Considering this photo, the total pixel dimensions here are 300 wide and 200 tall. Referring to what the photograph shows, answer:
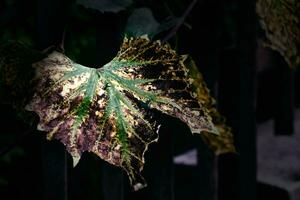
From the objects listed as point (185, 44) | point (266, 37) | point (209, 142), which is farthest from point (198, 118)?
point (185, 44)

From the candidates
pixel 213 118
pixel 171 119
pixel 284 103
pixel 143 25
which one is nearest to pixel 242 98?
pixel 171 119

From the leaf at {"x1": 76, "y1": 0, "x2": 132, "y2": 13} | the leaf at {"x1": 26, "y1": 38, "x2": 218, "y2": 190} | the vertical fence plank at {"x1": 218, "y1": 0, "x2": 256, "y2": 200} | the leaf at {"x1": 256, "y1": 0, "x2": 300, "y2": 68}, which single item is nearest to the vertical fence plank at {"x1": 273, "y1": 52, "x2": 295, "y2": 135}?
the vertical fence plank at {"x1": 218, "y1": 0, "x2": 256, "y2": 200}

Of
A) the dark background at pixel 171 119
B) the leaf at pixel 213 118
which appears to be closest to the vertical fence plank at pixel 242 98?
the dark background at pixel 171 119

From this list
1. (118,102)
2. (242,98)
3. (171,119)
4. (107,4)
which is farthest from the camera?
(242,98)

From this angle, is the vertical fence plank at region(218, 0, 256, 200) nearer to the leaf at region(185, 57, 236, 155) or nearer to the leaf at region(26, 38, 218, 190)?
the leaf at region(185, 57, 236, 155)

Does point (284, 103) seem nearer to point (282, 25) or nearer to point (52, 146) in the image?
point (282, 25)

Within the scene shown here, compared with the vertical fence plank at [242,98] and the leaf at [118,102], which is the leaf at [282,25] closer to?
the leaf at [118,102]

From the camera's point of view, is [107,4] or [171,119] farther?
[171,119]
